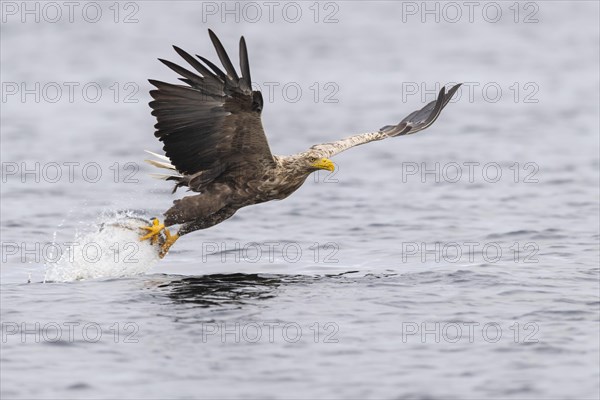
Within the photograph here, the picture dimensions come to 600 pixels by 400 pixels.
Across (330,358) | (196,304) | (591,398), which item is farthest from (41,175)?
(591,398)

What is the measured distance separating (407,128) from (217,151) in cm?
276

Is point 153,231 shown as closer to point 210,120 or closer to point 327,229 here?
point 210,120

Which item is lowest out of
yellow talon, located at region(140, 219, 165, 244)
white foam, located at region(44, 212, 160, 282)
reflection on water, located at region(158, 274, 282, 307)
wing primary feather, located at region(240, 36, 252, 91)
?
reflection on water, located at region(158, 274, 282, 307)

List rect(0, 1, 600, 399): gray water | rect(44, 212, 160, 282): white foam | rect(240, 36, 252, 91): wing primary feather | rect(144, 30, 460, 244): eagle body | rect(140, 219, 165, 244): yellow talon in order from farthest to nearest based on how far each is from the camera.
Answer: rect(140, 219, 165, 244): yellow talon → rect(44, 212, 160, 282): white foam → rect(144, 30, 460, 244): eagle body → rect(240, 36, 252, 91): wing primary feather → rect(0, 1, 600, 399): gray water

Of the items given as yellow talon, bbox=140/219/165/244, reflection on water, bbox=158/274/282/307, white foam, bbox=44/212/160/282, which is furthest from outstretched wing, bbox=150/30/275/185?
reflection on water, bbox=158/274/282/307

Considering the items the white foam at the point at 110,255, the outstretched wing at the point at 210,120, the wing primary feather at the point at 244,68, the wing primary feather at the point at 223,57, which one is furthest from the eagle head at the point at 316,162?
the white foam at the point at 110,255

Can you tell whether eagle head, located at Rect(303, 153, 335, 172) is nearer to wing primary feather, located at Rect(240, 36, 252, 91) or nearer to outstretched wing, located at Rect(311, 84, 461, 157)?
outstretched wing, located at Rect(311, 84, 461, 157)

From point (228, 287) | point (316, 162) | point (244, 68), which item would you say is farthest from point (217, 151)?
point (244, 68)

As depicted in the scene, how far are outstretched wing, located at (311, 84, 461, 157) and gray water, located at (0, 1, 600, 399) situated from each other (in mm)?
1212

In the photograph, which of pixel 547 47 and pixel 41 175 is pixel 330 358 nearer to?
pixel 41 175

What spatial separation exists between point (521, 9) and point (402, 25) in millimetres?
4272

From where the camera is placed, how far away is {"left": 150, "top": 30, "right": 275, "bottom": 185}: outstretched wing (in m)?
10.6

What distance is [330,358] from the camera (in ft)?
29.6

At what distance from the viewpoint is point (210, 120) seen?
11047 millimetres
